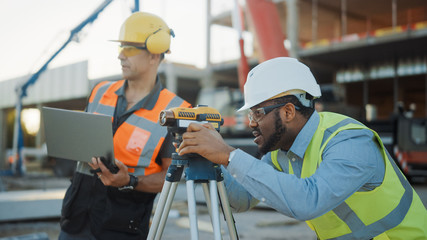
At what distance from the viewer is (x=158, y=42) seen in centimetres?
220

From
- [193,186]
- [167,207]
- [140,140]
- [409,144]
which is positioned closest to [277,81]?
[193,186]

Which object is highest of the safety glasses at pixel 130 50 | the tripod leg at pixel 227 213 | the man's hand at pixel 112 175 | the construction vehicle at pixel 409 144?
the safety glasses at pixel 130 50

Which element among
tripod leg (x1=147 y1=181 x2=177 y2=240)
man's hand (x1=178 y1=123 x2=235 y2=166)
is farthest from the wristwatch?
man's hand (x1=178 y1=123 x2=235 y2=166)

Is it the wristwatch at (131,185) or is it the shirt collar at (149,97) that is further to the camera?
the shirt collar at (149,97)

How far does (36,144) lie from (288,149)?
2586 cm

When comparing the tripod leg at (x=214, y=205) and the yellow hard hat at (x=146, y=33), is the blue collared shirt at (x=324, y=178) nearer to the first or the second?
the tripod leg at (x=214, y=205)

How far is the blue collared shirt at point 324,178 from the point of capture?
1.36 meters

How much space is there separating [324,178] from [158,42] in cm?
123

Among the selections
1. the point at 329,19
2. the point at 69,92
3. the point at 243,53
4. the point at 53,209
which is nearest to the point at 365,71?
the point at 329,19

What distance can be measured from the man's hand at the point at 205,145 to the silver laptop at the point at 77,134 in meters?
0.46

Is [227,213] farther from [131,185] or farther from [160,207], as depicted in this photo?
[131,185]

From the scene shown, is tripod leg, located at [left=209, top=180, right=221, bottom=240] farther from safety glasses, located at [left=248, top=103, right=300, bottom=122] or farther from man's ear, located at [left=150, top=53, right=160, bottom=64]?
man's ear, located at [left=150, top=53, right=160, bottom=64]

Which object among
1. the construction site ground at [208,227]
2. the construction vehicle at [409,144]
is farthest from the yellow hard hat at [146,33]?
the construction vehicle at [409,144]

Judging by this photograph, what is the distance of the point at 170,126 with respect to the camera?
5.22 ft
